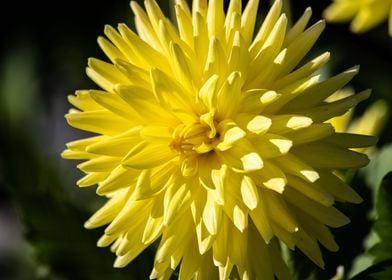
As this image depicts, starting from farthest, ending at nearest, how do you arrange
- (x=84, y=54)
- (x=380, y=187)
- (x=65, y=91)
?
(x=65, y=91) → (x=84, y=54) → (x=380, y=187)

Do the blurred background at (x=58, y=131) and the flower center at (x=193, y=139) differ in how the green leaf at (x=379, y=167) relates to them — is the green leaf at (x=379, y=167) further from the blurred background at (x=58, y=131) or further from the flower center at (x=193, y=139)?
the flower center at (x=193, y=139)

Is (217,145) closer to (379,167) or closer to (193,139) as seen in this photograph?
(193,139)

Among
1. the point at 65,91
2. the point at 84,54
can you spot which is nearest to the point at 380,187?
the point at 84,54

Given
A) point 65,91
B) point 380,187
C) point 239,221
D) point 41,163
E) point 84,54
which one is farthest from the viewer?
point 65,91

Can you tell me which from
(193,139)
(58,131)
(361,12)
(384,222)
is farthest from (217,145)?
(58,131)

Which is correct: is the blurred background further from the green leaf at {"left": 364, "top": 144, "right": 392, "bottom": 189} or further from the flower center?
the flower center

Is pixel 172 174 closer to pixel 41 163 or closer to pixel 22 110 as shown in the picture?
pixel 41 163

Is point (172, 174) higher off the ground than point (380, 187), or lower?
higher
